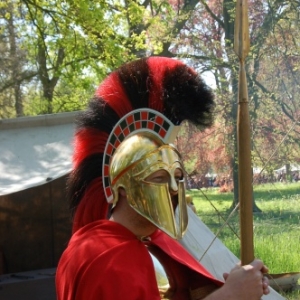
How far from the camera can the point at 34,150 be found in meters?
6.31

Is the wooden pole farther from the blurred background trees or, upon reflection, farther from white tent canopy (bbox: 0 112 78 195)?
the blurred background trees

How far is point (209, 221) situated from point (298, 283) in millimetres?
3587

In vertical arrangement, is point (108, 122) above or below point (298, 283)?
above

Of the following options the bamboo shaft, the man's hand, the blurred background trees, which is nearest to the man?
the man's hand

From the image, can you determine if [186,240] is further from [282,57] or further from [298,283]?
[282,57]

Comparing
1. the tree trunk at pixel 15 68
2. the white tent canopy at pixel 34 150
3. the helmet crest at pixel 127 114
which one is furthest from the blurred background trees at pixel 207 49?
the helmet crest at pixel 127 114

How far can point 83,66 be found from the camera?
1079cm

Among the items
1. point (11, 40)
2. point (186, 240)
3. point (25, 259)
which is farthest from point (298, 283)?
point (11, 40)

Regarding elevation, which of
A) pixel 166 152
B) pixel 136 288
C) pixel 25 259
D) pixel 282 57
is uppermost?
pixel 282 57

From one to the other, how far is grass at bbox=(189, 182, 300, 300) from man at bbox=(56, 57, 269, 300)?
432 centimetres

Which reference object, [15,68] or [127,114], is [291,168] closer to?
[15,68]

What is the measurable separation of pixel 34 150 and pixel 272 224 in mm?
4235

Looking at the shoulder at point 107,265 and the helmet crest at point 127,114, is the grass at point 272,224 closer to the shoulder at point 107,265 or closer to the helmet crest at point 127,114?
the helmet crest at point 127,114

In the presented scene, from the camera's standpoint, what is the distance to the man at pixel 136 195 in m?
2.20
